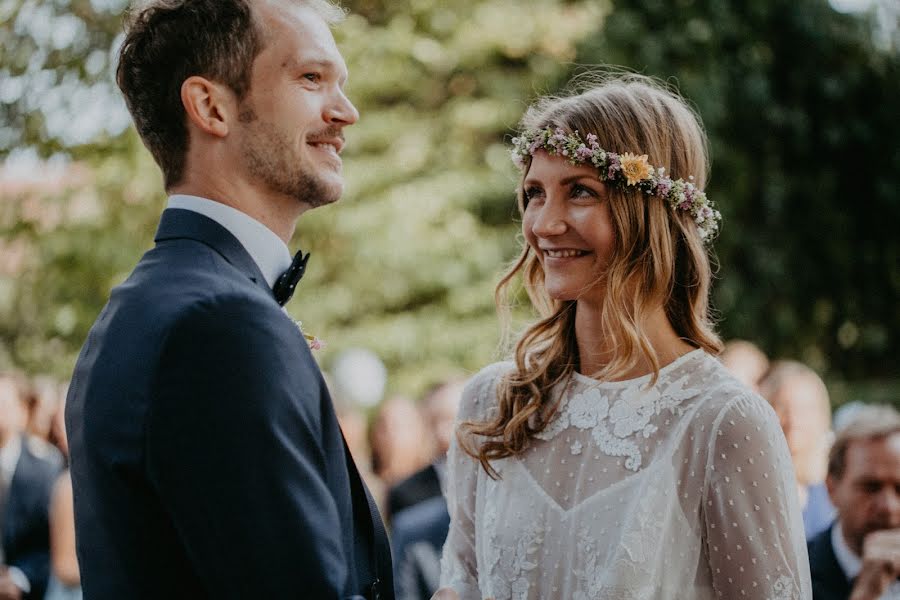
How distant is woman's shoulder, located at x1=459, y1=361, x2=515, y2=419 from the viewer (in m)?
3.17

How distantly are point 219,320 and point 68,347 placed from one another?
9.60 metres

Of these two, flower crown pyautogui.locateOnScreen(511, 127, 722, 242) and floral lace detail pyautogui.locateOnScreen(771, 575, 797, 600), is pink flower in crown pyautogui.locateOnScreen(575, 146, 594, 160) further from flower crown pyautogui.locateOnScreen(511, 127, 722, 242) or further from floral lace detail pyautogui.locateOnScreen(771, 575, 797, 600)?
floral lace detail pyautogui.locateOnScreen(771, 575, 797, 600)

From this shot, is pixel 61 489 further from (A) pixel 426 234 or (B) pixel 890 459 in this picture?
(A) pixel 426 234

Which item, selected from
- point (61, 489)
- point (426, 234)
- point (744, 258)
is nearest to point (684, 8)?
point (744, 258)

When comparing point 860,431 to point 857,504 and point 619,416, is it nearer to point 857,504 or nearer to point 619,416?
point 857,504

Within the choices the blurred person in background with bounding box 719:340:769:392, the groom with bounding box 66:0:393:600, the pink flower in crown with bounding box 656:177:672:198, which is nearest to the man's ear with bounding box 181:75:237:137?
the groom with bounding box 66:0:393:600

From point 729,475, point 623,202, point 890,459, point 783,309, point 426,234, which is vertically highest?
point 623,202

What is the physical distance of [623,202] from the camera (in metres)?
2.91

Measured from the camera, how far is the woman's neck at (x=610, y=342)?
9.62ft

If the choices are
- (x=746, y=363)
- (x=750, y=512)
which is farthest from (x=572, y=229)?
(x=746, y=363)

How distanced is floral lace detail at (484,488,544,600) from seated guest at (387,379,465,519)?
10.1 feet

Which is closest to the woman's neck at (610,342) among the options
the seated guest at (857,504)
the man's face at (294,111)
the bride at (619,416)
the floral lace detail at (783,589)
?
the bride at (619,416)

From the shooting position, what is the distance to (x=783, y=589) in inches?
103

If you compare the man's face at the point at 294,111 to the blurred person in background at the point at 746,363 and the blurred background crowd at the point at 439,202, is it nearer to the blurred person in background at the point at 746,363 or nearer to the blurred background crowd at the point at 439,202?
the blurred background crowd at the point at 439,202
